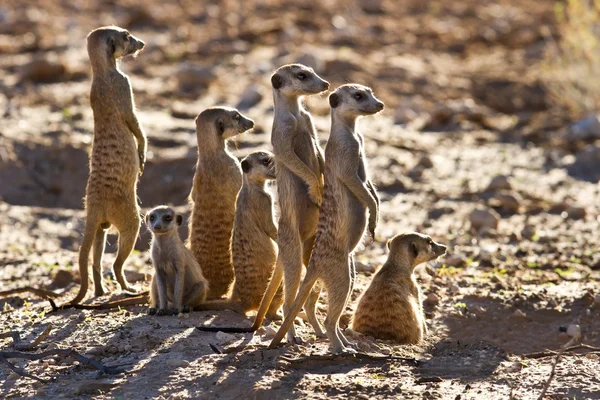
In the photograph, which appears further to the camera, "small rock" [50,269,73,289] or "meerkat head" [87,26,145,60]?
"small rock" [50,269,73,289]

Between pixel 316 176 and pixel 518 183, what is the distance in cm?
569

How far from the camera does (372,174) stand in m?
11.0

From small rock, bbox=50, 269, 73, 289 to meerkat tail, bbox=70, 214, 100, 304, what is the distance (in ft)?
2.40

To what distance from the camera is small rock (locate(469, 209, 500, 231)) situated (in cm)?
935

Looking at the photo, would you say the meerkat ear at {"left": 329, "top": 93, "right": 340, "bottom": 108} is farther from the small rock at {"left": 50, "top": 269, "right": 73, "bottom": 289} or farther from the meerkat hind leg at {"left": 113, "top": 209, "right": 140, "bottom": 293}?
the small rock at {"left": 50, "top": 269, "right": 73, "bottom": 289}

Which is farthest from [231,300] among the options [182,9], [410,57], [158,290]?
[182,9]

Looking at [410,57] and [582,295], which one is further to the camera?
[410,57]

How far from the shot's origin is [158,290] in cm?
629

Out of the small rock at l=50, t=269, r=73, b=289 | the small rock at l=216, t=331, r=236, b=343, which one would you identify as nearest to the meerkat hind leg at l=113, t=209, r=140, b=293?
the small rock at l=50, t=269, r=73, b=289

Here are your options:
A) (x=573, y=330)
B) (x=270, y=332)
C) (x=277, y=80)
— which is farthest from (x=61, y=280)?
(x=573, y=330)

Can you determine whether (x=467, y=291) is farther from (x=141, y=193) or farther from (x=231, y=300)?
(x=141, y=193)

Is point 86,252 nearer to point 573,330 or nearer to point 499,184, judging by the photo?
point 573,330

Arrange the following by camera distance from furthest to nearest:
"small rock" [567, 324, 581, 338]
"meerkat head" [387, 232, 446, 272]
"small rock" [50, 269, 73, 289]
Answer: "small rock" [50, 269, 73, 289]
"small rock" [567, 324, 581, 338]
"meerkat head" [387, 232, 446, 272]

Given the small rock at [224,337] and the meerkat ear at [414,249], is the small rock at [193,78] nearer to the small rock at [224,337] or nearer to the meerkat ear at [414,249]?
the meerkat ear at [414,249]
